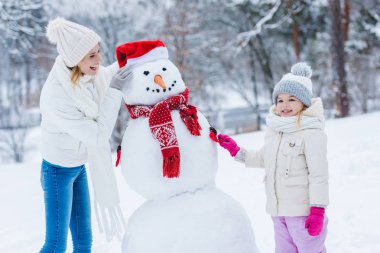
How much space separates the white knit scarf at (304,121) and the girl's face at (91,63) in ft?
3.41

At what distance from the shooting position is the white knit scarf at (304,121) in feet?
7.86

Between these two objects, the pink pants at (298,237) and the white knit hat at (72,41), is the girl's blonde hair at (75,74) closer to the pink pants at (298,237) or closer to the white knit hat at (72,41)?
the white knit hat at (72,41)

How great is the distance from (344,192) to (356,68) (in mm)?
10240

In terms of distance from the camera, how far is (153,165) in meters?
2.22

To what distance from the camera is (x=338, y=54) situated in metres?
9.39

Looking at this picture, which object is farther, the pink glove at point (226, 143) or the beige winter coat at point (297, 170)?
the pink glove at point (226, 143)

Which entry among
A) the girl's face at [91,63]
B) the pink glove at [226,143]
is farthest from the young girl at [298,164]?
the girl's face at [91,63]

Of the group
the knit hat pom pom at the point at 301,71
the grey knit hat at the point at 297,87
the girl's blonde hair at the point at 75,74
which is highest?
the girl's blonde hair at the point at 75,74

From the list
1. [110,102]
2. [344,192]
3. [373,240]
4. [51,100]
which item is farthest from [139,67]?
[344,192]

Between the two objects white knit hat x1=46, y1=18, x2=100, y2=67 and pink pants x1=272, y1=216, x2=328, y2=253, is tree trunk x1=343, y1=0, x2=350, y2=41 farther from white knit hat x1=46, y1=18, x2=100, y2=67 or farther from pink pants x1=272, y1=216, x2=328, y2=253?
white knit hat x1=46, y1=18, x2=100, y2=67

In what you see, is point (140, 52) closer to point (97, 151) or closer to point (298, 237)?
point (97, 151)

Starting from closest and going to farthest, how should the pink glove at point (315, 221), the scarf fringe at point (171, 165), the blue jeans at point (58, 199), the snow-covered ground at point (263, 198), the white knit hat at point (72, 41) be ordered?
the scarf fringe at point (171, 165), the pink glove at point (315, 221), the white knit hat at point (72, 41), the blue jeans at point (58, 199), the snow-covered ground at point (263, 198)

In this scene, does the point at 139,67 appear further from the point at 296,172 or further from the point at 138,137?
the point at 296,172

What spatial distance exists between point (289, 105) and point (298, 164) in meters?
0.33
